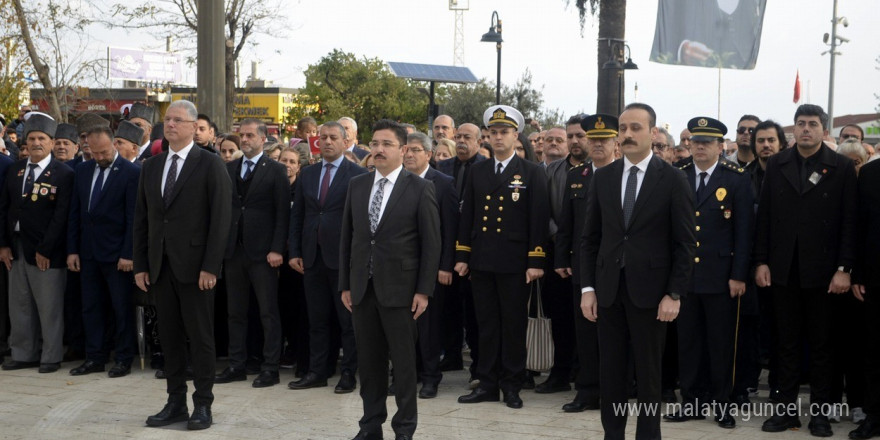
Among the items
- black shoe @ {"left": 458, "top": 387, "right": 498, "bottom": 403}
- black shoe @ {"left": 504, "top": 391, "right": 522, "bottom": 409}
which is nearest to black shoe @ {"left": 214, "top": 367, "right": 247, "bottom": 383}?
black shoe @ {"left": 458, "top": 387, "right": 498, "bottom": 403}

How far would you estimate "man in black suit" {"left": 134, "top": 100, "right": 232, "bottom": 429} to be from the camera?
25.5ft

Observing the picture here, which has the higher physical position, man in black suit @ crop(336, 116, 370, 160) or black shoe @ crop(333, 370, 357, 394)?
man in black suit @ crop(336, 116, 370, 160)

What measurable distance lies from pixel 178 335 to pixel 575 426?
10.6 feet

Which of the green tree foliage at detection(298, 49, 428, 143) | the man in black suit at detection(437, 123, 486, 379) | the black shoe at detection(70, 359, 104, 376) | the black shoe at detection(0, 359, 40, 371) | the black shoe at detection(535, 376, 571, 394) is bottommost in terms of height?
the black shoe at detection(0, 359, 40, 371)

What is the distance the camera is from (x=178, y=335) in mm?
7926

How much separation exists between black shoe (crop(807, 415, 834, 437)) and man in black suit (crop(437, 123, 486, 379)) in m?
3.47

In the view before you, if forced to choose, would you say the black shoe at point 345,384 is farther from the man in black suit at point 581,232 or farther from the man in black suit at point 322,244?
the man in black suit at point 581,232

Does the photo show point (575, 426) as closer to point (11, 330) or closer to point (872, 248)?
point (872, 248)

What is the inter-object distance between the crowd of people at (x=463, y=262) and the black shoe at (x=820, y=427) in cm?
3

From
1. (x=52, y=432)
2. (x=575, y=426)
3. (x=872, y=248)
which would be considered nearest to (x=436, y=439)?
(x=575, y=426)

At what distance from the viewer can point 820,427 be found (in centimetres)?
752

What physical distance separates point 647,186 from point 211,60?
8960mm

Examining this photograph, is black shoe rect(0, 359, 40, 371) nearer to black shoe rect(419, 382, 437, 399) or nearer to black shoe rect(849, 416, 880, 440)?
black shoe rect(419, 382, 437, 399)
